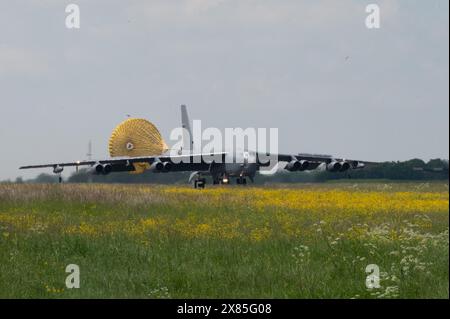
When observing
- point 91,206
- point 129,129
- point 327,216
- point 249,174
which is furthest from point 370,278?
point 129,129

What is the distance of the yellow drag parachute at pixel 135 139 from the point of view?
7094 cm

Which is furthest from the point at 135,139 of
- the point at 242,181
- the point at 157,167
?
the point at 242,181

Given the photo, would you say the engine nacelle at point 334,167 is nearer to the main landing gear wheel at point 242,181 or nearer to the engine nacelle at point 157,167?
the main landing gear wheel at point 242,181

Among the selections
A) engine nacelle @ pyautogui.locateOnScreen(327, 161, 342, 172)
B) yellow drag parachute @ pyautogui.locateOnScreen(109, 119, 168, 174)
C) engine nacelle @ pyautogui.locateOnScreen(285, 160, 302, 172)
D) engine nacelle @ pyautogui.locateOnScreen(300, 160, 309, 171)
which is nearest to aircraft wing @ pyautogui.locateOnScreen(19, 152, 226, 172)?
engine nacelle @ pyautogui.locateOnScreen(285, 160, 302, 172)

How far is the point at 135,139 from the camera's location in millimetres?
72062

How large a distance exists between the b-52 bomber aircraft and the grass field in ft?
102

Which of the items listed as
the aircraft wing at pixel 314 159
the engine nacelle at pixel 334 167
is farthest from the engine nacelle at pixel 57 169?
the engine nacelle at pixel 334 167

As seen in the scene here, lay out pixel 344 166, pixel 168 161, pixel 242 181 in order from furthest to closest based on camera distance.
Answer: pixel 168 161 → pixel 242 181 → pixel 344 166

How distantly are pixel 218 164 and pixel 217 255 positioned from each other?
45478 millimetres

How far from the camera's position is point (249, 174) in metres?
55.3

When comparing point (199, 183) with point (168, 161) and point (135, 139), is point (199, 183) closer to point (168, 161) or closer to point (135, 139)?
point (168, 161)

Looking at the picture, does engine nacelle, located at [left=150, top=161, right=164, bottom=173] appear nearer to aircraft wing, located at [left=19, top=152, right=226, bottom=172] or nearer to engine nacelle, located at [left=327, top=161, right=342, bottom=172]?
aircraft wing, located at [left=19, top=152, right=226, bottom=172]

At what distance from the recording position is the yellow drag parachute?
70.9 m
